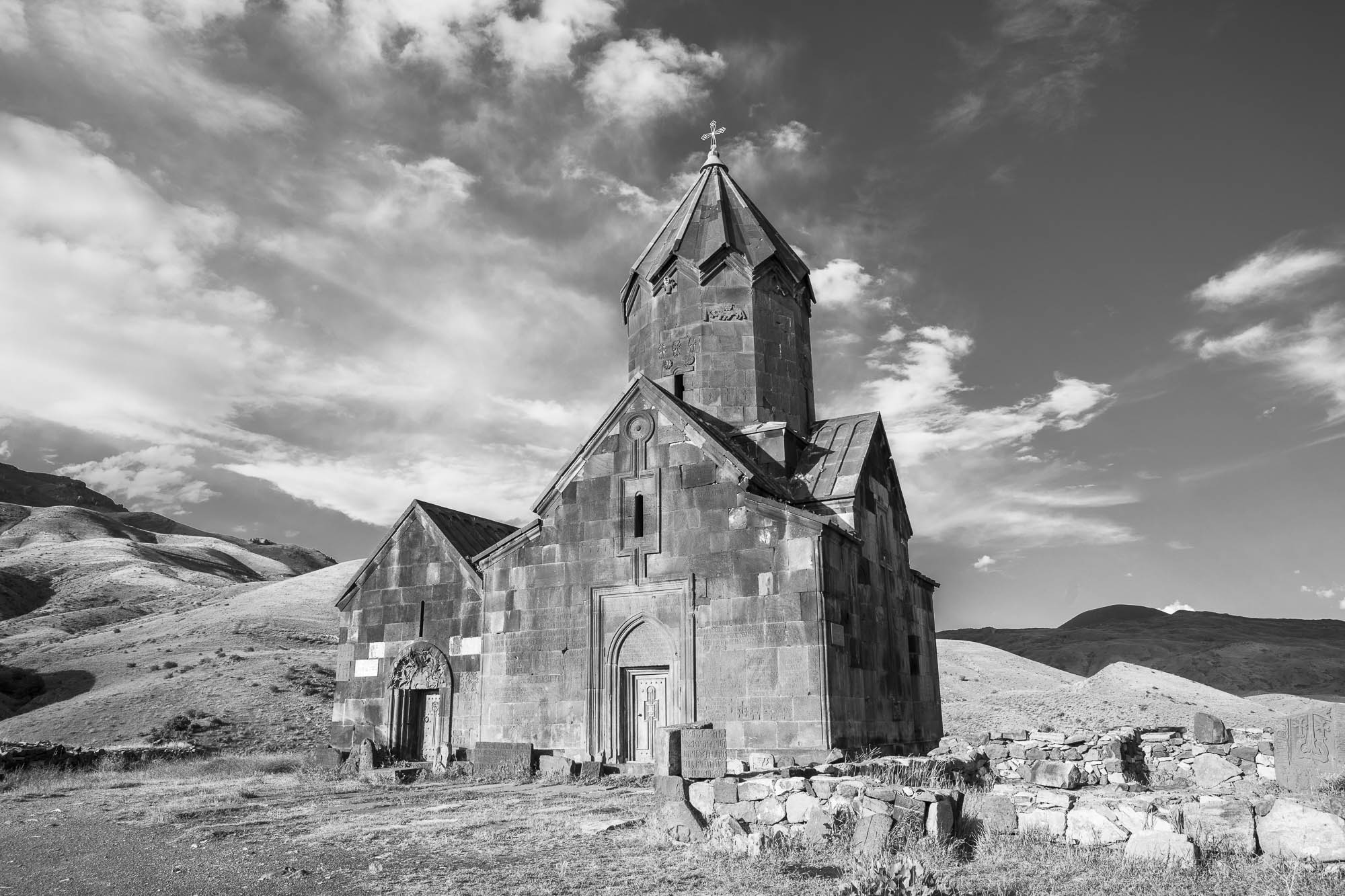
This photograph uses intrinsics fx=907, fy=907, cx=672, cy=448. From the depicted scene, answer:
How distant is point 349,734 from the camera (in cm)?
1622

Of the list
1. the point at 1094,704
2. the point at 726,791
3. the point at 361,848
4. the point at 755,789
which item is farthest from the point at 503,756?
the point at 1094,704

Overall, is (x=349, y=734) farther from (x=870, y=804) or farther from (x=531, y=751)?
(x=870, y=804)

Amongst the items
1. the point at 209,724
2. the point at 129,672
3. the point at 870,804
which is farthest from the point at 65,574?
the point at 870,804

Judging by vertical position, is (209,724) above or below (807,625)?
below

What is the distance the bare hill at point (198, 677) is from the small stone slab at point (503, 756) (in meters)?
9.19

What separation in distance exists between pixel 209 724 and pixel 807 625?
16.9 metres

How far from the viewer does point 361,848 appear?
760cm

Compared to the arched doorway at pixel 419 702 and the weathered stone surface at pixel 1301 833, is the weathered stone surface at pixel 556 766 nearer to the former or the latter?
the arched doorway at pixel 419 702

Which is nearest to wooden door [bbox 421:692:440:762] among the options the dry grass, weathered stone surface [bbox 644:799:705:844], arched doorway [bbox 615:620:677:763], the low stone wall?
the dry grass

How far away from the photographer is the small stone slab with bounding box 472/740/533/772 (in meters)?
13.2

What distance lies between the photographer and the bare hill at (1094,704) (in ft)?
77.5

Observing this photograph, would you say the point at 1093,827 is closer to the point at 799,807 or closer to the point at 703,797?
the point at 799,807

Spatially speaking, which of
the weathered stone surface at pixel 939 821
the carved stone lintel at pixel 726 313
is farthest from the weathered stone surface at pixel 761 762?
the carved stone lintel at pixel 726 313

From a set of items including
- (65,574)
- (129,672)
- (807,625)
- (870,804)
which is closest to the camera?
(870,804)
